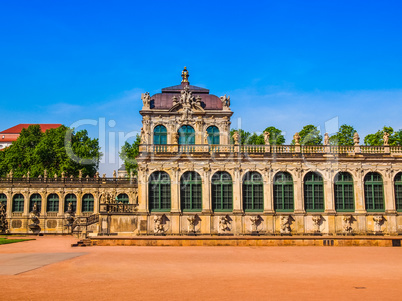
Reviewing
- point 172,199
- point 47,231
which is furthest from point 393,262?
point 47,231

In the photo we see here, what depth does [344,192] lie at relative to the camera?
36.9 metres

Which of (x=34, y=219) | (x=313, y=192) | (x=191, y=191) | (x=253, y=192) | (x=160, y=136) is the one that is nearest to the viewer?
(x=191, y=191)

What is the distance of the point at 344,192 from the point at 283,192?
17.8 ft

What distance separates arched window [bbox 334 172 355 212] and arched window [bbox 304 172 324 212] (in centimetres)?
133

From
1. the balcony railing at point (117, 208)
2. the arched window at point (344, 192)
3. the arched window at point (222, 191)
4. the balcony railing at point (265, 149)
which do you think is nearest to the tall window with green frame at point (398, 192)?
the balcony railing at point (265, 149)

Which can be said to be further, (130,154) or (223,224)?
(130,154)

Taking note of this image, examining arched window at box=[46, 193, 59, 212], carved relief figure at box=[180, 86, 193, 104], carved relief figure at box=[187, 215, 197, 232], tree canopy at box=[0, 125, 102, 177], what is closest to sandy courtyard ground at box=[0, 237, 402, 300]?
carved relief figure at box=[187, 215, 197, 232]

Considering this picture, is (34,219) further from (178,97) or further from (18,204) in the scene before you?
(178,97)

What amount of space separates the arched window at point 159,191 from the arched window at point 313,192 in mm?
12126

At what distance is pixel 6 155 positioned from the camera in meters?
69.3

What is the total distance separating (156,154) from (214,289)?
77.9 ft

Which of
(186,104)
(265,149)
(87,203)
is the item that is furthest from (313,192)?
(87,203)

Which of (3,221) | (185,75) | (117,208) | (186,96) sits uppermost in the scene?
(185,75)

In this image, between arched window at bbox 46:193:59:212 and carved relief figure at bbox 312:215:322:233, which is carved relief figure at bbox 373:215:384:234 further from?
arched window at bbox 46:193:59:212
